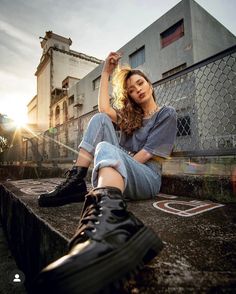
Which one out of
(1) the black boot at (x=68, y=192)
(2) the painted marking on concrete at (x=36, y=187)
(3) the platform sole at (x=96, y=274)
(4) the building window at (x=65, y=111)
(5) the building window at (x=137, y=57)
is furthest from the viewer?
(4) the building window at (x=65, y=111)

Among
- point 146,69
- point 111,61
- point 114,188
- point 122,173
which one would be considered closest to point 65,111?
point 146,69

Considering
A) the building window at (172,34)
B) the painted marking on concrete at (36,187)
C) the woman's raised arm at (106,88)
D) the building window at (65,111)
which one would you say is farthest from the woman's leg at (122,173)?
the building window at (65,111)

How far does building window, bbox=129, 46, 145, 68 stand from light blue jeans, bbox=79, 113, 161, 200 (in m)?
14.4

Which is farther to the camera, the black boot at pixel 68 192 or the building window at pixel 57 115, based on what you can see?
the building window at pixel 57 115

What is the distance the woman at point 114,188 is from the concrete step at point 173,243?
0.08 metres

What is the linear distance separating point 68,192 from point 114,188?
2.73ft

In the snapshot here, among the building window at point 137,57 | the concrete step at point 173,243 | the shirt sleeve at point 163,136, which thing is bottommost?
the concrete step at point 173,243

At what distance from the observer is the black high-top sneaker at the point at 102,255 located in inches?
19.7

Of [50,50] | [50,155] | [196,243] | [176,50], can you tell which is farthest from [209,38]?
[50,50]

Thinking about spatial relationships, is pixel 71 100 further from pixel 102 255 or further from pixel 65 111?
pixel 102 255

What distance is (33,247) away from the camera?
1.41 metres

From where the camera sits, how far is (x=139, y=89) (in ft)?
6.36

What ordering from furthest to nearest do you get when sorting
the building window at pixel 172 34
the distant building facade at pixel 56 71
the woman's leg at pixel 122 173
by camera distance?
the distant building facade at pixel 56 71, the building window at pixel 172 34, the woman's leg at pixel 122 173

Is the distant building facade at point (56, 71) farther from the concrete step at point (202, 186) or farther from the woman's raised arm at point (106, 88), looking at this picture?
the concrete step at point (202, 186)
